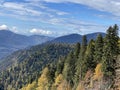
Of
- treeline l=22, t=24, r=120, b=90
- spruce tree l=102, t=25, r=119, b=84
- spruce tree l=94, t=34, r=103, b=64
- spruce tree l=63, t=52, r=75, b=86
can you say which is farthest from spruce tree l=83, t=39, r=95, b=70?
spruce tree l=63, t=52, r=75, b=86

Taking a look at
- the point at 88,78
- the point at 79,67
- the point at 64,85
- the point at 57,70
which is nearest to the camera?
the point at 88,78

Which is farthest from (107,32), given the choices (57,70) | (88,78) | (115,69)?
(57,70)

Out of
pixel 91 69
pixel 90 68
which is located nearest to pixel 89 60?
pixel 90 68

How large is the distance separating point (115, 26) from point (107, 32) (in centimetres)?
255

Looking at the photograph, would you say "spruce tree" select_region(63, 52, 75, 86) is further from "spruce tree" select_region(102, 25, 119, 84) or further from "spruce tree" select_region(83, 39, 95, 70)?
"spruce tree" select_region(102, 25, 119, 84)

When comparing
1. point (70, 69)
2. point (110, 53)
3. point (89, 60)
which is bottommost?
point (70, 69)

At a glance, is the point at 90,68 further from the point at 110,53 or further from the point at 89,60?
the point at 110,53

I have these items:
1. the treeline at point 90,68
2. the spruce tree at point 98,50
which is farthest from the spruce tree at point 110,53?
the spruce tree at point 98,50

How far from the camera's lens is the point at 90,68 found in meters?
97.1

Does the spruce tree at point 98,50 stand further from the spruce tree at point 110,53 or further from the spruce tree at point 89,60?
the spruce tree at point 110,53

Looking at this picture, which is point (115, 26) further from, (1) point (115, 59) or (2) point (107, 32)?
(1) point (115, 59)

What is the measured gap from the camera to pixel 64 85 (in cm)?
11912

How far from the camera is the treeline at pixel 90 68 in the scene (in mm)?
79812

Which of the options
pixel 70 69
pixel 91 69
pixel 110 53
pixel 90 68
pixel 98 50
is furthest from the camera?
pixel 70 69
